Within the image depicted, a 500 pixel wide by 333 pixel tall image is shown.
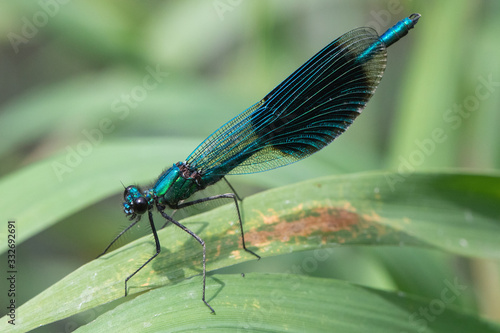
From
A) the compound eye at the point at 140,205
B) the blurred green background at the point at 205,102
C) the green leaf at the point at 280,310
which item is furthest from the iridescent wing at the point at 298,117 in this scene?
the green leaf at the point at 280,310

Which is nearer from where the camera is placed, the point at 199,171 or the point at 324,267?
the point at 199,171

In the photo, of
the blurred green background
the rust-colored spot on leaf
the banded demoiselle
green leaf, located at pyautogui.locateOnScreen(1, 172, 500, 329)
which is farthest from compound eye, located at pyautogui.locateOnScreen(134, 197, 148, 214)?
the rust-colored spot on leaf

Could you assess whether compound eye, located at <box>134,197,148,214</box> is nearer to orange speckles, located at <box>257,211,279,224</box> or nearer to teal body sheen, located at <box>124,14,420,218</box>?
teal body sheen, located at <box>124,14,420,218</box>

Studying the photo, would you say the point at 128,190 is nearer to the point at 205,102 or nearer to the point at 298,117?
the point at 298,117

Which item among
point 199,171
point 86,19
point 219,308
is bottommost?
point 219,308

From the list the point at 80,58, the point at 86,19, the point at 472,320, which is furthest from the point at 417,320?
the point at 80,58

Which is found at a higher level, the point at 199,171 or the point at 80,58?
the point at 80,58

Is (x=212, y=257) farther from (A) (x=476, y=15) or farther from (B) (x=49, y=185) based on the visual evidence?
(A) (x=476, y=15)
